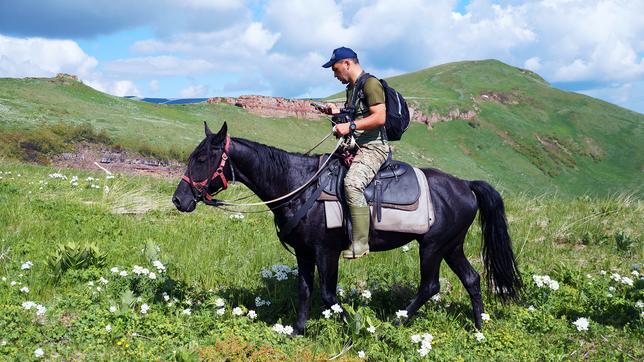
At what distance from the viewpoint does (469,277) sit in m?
6.78

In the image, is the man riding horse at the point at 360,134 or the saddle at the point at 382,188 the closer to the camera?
the man riding horse at the point at 360,134

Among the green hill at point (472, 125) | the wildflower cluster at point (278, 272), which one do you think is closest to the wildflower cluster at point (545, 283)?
the wildflower cluster at point (278, 272)

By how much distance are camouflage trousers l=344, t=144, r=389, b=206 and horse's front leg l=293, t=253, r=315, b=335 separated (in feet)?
3.58

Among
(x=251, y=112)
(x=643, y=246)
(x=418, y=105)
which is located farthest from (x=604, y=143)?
(x=643, y=246)

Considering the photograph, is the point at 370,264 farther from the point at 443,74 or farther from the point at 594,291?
the point at 443,74

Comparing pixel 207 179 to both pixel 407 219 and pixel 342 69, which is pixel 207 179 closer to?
pixel 342 69

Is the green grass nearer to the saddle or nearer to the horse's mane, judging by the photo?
the saddle

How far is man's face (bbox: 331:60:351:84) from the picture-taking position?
5.97 metres

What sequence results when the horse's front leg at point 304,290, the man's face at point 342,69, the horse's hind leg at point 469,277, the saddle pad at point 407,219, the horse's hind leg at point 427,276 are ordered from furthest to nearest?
the horse's hind leg at point 469,277
the horse's hind leg at point 427,276
the horse's front leg at point 304,290
the saddle pad at point 407,219
the man's face at point 342,69

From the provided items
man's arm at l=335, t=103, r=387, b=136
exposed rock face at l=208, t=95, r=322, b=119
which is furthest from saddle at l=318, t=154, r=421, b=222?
exposed rock face at l=208, t=95, r=322, b=119

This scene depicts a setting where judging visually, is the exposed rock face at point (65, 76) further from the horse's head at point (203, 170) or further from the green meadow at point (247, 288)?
the horse's head at point (203, 170)

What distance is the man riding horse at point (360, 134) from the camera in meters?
5.74

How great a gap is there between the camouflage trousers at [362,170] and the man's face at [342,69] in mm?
942

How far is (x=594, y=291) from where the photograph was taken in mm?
7195
